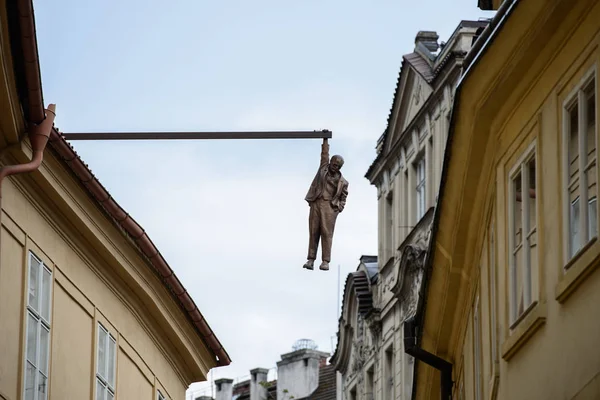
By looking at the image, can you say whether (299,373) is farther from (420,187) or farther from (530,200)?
(530,200)

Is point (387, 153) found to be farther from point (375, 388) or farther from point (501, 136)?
point (501, 136)

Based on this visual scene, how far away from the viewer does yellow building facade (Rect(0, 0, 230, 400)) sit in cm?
1967

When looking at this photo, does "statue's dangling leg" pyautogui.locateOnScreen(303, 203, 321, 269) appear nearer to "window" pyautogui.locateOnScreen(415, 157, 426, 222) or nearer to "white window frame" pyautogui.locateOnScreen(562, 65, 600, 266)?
"white window frame" pyautogui.locateOnScreen(562, 65, 600, 266)

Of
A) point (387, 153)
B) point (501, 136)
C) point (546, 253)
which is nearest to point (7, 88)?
point (501, 136)

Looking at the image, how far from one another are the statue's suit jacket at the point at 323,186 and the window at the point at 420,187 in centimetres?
2001

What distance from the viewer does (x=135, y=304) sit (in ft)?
84.1

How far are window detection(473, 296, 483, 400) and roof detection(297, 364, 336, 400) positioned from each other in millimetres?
34309

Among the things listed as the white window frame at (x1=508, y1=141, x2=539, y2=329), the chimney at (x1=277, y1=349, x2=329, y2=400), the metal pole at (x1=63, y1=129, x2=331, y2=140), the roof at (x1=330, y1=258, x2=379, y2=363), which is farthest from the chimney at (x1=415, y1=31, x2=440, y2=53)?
the metal pole at (x1=63, y1=129, x2=331, y2=140)

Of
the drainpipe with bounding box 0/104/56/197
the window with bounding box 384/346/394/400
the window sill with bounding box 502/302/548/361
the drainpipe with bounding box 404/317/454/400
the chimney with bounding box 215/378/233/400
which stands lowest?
the window sill with bounding box 502/302/548/361

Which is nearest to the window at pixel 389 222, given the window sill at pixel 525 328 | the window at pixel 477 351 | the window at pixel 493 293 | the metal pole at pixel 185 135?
the window at pixel 477 351

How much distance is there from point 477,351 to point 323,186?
12.0ft

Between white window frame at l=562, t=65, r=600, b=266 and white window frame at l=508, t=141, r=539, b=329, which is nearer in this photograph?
white window frame at l=562, t=65, r=600, b=266

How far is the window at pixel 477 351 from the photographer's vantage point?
65.9 feet

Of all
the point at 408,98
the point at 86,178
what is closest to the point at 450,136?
the point at 86,178
